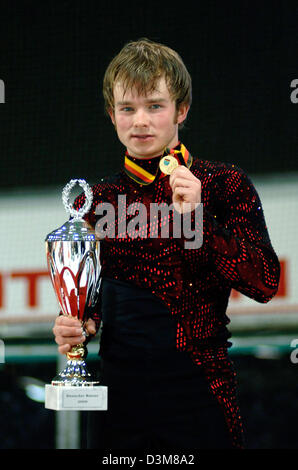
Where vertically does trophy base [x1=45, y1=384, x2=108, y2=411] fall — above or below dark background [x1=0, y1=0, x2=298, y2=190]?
below

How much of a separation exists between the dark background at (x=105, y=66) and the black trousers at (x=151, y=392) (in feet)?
3.79

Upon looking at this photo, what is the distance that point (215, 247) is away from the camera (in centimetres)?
100

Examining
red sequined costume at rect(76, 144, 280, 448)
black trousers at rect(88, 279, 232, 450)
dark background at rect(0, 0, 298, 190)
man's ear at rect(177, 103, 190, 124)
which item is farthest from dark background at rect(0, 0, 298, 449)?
black trousers at rect(88, 279, 232, 450)

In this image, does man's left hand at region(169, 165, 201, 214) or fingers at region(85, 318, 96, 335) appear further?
fingers at region(85, 318, 96, 335)

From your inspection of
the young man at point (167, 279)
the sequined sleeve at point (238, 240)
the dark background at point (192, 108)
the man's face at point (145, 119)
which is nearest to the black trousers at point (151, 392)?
the young man at point (167, 279)

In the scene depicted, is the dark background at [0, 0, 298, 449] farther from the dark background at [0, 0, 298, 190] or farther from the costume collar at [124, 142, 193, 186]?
the costume collar at [124, 142, 193, 186]

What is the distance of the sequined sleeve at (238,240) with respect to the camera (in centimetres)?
100

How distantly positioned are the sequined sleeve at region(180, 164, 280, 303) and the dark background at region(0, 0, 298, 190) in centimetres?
104

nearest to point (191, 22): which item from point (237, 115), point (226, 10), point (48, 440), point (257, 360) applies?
point (226, 10)

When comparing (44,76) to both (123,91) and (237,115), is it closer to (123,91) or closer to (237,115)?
(237,115)

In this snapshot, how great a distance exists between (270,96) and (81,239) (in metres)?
1.14

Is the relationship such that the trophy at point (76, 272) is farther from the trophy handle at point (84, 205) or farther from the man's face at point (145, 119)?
the man's face at point (145, 119)

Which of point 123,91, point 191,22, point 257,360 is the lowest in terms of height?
point 257,360

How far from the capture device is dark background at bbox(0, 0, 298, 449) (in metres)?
2.09
